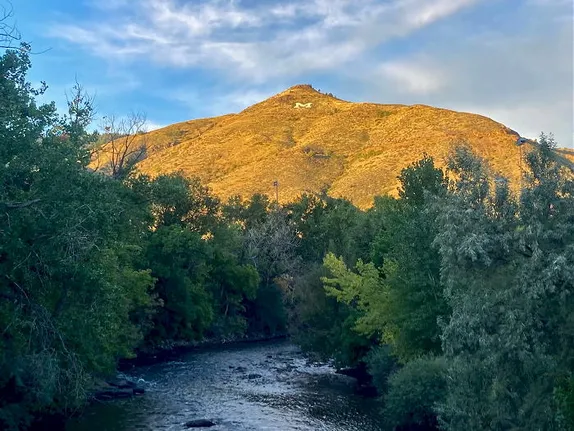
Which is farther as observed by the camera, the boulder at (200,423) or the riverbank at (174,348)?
the riverbank at (174,348)

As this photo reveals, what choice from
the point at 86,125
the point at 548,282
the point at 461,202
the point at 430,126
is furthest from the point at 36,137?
the point at 430,126

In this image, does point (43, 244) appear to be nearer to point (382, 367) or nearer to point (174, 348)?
point (382, 367)

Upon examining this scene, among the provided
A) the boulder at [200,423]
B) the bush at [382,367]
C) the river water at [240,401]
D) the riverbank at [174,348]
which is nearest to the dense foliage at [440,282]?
the river water at [240,401]

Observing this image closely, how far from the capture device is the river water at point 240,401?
28.3 metres

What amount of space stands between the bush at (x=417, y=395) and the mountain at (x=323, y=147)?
234 ft

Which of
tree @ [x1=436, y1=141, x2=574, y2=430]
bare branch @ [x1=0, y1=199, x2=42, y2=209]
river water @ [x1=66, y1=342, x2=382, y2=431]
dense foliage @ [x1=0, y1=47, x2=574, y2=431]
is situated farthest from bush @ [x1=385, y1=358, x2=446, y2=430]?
bare branch @ [x1=0, y1=199, x2=42, y2=209]

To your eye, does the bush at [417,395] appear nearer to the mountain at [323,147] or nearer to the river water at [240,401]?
the river water at [240,401]

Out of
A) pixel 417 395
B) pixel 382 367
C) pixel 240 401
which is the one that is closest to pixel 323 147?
pixel 382 367

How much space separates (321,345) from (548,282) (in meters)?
29.0

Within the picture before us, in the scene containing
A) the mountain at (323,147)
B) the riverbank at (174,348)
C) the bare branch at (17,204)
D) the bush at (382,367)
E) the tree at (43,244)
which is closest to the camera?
the bare branch at (17,204)

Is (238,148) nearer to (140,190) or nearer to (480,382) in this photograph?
(140,190)

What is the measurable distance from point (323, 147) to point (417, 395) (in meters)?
122

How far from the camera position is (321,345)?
44625 mm

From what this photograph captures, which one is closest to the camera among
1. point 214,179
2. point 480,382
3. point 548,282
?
point 548,282
